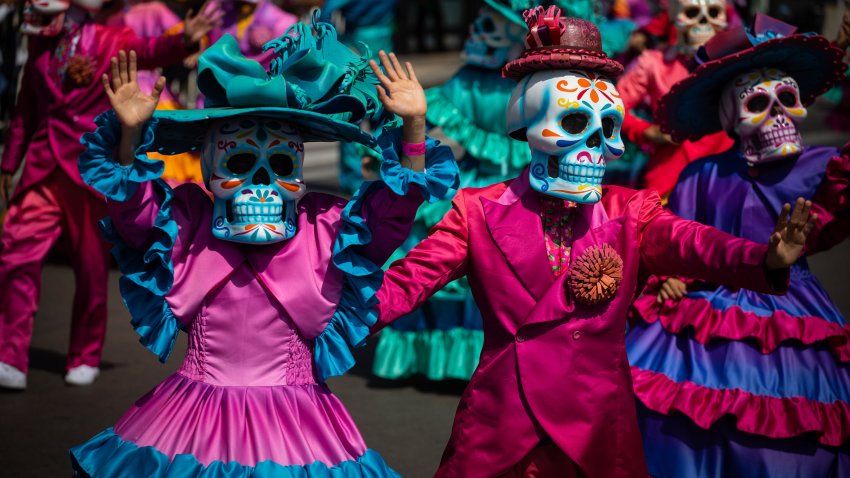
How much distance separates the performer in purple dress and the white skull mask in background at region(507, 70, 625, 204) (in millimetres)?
1036

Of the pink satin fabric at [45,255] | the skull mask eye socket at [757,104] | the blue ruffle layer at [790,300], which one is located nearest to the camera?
the blue ruffle layer at [790,300]

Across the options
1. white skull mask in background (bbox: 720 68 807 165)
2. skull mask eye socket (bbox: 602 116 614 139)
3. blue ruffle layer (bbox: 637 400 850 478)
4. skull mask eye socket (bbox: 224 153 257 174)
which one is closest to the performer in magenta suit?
skull mask eye socket (bbox: 602 116 614 139)

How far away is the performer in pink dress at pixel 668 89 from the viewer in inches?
284

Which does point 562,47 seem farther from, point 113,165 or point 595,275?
point 113,165

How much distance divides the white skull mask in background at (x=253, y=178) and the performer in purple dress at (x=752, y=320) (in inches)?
66.7

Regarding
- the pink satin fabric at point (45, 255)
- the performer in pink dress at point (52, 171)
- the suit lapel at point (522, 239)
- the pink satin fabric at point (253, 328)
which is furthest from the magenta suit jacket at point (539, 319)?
the pink satin fabric at point (45, 255)

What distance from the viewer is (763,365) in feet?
15.2

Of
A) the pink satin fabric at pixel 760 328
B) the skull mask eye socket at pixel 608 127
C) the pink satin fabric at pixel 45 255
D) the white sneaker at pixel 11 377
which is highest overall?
the skull mask eye socket at pixel 608 127

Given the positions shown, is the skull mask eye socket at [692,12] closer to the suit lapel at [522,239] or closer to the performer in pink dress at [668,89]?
the performer in pink dress at [668,89]

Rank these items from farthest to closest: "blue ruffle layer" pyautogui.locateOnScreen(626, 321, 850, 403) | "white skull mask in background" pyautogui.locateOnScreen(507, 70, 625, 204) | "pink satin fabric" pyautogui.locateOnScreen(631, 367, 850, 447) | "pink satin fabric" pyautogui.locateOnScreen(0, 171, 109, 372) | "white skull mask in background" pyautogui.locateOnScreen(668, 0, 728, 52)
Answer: "white skull mask in background" pyautogui.locateOnScreen(668, 0, 728, 52) < "pink satin fabric" pyautogui.locateOnScreen(0, 171, 109, 372) < "blue ruffle layer" pyautogui.locateOnScreen(626, 321, 850, 403) < "pink satin fabric" pyautogui.locateOnScreen(631, 367, 850, 447) < "white skull mask in background" pyautogui.locateOnScreen(507, 70, 625, 204)

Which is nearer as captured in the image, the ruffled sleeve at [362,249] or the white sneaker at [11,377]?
the ruffled sleeve at [362,249]

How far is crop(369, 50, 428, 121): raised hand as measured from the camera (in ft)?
12.0

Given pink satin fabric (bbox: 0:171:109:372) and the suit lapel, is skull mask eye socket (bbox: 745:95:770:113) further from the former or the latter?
pink satin fabric (bbox: 0:171:109:372)

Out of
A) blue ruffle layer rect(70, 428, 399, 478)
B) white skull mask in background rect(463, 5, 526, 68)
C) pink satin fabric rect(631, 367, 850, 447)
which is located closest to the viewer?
blue ruffle layer rect(70, 428, 399, 478)
